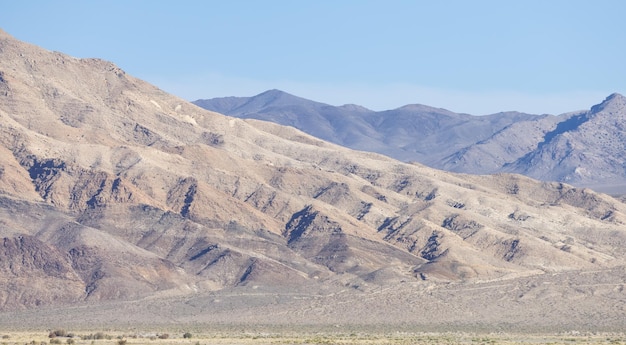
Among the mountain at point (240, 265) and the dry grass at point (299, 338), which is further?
the mountain at point (240, 265)

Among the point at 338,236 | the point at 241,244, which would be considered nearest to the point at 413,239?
the point at 338,236

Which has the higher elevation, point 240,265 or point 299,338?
point 299,338

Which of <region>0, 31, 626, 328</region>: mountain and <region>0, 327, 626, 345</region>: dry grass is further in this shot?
<region>0, 31, 626, 328</region>: mountain

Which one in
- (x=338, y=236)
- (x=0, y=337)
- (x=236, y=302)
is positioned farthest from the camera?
(x=338, y=236)

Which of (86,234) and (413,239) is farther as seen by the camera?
(413,239)

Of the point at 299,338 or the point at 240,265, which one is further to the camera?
the point at 240,265

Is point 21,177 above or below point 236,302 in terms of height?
above

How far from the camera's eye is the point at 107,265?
169m

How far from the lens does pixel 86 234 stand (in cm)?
17700

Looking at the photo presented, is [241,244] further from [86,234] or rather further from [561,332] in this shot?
[561,332]

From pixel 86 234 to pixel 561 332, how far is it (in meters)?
67.4

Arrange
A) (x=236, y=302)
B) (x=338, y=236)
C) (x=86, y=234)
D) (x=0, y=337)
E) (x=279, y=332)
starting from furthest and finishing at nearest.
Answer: (x=338, y=236) → (x=86, y=234) → (x=236, y=302) → (x=279, y=332) → (x=0, y=337)

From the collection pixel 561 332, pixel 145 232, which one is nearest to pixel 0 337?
pixel 561 332

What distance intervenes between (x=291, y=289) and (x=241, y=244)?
1987 cm
